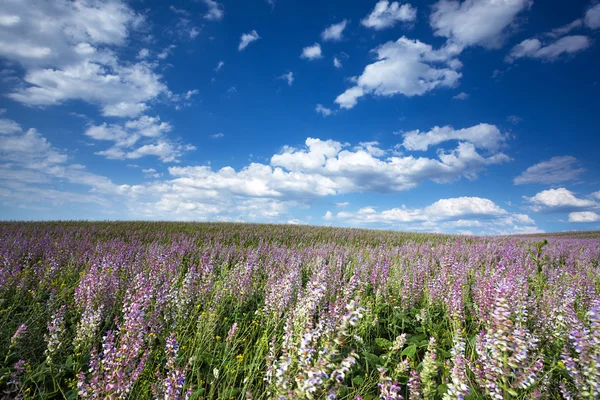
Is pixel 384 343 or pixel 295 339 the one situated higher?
pixel 295 339

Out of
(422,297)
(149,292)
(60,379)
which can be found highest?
(149,292)

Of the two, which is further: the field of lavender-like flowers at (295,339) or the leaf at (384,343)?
the leaf at (384,343)

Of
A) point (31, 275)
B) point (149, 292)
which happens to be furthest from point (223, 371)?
point (31, 275)

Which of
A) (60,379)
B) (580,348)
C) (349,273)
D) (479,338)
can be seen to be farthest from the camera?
(349,273)

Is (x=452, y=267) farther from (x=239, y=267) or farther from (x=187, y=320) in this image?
(x=187, y=320)

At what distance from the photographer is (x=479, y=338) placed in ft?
9.11

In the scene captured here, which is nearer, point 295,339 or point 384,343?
point 295,339

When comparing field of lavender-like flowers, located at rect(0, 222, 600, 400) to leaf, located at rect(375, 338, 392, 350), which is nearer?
field of lavender-like flowers, located at rect(0, 222, 600, 400)

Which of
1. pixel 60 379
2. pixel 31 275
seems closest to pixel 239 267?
pixel 60 379

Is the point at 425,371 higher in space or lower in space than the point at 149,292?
lower

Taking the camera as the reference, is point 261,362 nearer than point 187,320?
Yes

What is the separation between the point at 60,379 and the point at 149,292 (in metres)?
1.31

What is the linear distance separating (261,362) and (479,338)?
2.48 m

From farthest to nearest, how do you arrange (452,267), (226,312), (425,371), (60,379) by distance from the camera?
(452,267)
(226,312)
(60,379)
(425,371)
